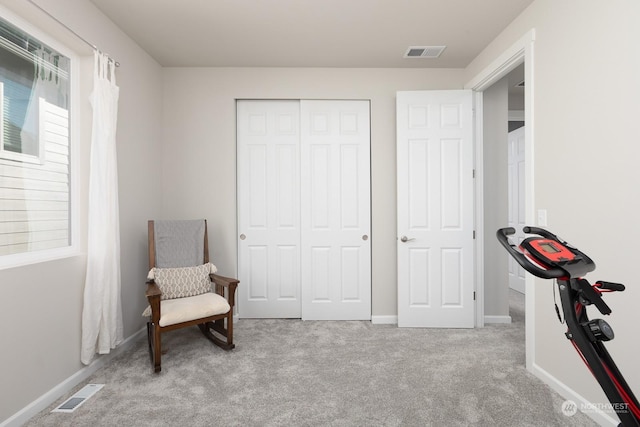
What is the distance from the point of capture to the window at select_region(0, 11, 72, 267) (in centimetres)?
185

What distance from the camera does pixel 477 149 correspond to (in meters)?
3.26

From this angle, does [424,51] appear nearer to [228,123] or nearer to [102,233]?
[228,123]

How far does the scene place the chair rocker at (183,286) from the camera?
7.87 ft

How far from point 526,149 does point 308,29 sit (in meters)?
1.97

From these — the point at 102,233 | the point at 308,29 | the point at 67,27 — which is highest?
the point at 308,29

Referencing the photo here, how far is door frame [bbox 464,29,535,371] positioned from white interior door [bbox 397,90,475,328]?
105mm

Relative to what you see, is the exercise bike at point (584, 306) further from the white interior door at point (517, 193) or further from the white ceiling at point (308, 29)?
the white interior door at point (517, 193)

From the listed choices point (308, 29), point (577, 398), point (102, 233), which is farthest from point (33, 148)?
point (577, 398)

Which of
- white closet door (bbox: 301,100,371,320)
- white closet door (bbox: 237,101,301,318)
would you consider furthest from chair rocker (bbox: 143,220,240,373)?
white closet door (bbox: 301,100,371,320)

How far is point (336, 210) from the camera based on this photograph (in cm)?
348

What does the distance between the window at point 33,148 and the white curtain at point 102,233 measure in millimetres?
186

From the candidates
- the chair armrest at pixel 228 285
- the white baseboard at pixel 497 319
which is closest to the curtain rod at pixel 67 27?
the chair armrest at pixel 228 285

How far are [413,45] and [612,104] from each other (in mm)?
1723

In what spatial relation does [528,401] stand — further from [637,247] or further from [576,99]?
[576,99]
